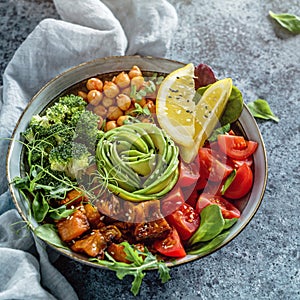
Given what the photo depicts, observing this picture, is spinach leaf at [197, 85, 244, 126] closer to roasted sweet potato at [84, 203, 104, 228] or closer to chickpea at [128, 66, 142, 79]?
chickpea at [128, 66, 142, 79]

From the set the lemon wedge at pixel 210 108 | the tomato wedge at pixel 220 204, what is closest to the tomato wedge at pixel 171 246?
the tomato wedge at pixel 220 204

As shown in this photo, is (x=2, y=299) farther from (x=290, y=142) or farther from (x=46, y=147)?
(x=290, y=142)

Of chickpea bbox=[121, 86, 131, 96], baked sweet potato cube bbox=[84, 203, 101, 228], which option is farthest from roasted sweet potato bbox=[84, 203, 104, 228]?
chickpea bbox=[121, 86, 131, 96]

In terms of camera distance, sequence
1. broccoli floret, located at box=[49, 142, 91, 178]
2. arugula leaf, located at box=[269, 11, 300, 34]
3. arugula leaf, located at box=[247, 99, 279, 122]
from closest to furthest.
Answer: broccoli floret, located at box=[49, 142, 91, 178] → arugula leaf, located at box=[247, 99, 279, 122] → arugula leaf, located at box=[269, 11, 300, 34]

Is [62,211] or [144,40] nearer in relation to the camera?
[62,211]

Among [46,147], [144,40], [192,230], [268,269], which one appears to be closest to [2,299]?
[46,147]
